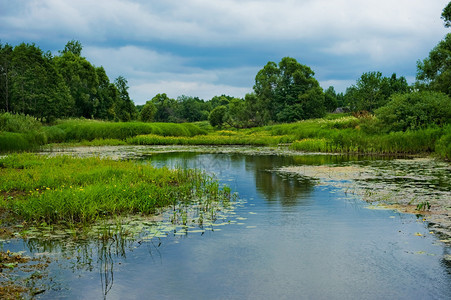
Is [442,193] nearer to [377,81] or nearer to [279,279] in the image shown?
[279,279]

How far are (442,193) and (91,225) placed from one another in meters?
10.5

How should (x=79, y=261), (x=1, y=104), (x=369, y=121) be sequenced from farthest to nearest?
1. (x=1, y=104)
2. (x=369, y=121)
3. (x=79, y=261)

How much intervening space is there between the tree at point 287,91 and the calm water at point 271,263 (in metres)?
67.1

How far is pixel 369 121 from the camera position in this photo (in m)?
31.5

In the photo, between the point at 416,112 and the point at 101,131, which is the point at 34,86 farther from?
the point at 416,112

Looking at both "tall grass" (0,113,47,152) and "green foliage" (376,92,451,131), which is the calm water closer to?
"green foliage" (376,92,451,131)

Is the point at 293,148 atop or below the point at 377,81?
below

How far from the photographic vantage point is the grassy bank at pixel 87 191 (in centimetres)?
853

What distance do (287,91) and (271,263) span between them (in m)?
76.3

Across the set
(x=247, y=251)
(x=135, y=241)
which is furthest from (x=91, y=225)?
(x=247, y=251)

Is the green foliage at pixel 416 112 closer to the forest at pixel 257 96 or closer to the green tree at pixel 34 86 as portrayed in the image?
the forest at pixel 257 96

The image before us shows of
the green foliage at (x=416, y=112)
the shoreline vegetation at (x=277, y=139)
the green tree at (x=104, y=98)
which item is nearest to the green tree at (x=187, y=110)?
the green tree at (x=104, y=98)

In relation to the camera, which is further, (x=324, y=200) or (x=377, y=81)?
(x=377, y=81)

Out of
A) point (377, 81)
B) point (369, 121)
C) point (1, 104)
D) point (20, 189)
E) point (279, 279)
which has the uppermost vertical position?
point (377, 81)
